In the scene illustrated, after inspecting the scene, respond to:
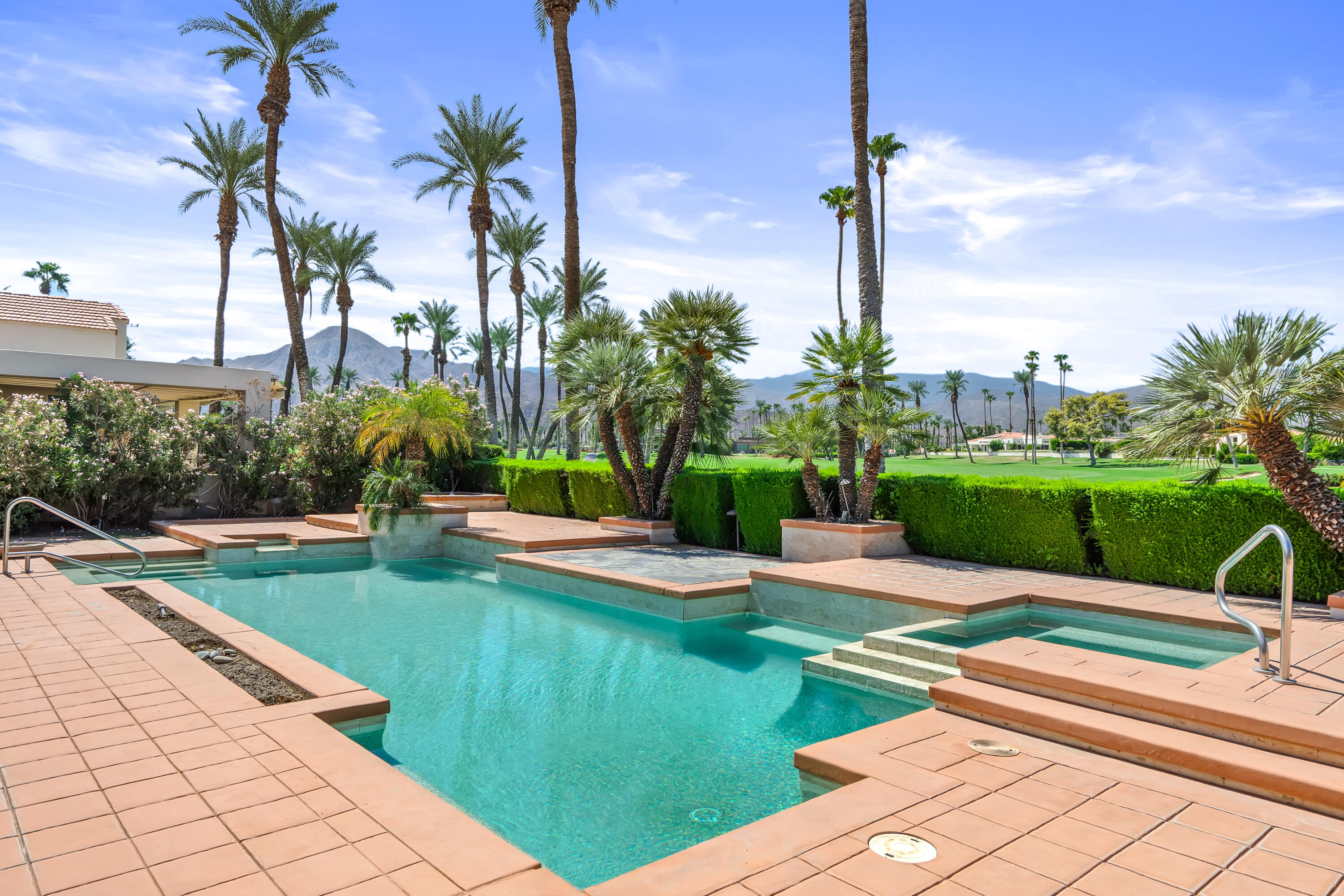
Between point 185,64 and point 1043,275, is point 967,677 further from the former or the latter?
point 185,64

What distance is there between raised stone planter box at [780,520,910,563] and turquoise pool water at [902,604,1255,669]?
10.2 ft

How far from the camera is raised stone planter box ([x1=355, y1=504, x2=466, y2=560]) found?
1379 cm

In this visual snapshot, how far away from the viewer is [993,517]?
1018 centimetres

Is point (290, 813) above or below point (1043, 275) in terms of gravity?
below

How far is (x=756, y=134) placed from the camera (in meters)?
16.3

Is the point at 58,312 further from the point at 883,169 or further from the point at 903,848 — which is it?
the point at 883,169

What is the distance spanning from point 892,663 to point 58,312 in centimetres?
2903

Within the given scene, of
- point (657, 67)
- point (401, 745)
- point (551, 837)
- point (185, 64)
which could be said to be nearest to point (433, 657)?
point (401, 745)

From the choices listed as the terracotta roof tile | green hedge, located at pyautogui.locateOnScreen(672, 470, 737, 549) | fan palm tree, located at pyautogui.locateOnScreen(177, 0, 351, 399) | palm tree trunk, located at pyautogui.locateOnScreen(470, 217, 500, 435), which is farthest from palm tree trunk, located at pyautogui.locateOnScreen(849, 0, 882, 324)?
the terracotta roof tile

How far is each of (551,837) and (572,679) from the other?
2.79 m

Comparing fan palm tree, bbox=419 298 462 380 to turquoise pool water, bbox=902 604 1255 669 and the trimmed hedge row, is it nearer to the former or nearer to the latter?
the trimmed hedge row

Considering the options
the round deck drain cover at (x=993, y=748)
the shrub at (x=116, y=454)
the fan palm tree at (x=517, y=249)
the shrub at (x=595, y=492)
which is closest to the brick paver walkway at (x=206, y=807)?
the round deck drain cover at (x=993, y=748)

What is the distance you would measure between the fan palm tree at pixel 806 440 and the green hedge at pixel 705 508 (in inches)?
64.0

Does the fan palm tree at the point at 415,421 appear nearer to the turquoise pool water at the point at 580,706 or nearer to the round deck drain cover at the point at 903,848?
the turquoise pool water at the point at 580,706
